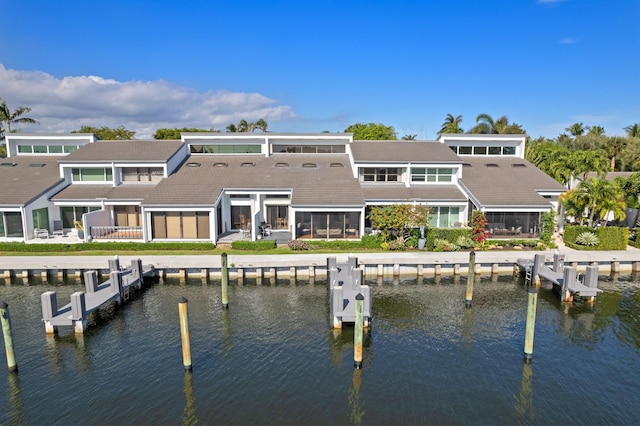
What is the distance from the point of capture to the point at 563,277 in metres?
23.8

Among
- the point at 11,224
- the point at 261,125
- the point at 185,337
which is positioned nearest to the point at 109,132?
the point at 261,125

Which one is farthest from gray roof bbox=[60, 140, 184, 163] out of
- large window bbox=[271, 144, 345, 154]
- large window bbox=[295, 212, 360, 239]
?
large window bbox=[295, 212, 360, 239]

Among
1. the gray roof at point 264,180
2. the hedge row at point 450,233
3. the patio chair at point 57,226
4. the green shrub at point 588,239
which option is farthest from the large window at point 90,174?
the green shrub at point 588,239

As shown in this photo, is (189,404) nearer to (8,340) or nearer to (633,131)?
(8,340)

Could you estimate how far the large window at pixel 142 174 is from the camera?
127 feet

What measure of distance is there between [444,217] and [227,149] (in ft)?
77.9

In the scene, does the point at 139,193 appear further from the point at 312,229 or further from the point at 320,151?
the point at 320,151

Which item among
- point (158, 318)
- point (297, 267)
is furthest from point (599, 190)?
point (158, 318)

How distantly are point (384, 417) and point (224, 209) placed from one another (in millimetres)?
25668

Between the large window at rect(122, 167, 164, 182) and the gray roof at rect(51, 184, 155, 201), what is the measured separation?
92cm

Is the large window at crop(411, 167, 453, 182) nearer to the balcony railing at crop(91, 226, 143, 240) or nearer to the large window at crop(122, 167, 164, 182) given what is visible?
the large window at crop(122, 167, 164, 182)

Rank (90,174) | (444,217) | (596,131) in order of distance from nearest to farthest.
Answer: (444,217) → (90,174) → (596,131)

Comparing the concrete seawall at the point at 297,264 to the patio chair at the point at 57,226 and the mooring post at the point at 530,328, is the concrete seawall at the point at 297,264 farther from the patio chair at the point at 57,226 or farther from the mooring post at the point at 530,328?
the mooring post at the point at 530,328

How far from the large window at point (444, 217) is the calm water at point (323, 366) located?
514 inches
